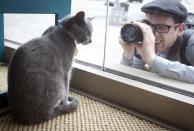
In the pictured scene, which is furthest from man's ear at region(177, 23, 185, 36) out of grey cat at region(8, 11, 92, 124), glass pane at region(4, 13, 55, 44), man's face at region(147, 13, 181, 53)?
glass pane at region(4, 13, 55, 44)

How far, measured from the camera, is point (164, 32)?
3.18 feet

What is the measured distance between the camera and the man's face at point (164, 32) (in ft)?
3.11

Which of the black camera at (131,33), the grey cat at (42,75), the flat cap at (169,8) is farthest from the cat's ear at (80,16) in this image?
the flat cap at (169,8)

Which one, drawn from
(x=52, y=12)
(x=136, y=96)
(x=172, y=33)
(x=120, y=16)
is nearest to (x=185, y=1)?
(x=172, y=33)

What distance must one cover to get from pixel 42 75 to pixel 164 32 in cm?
48

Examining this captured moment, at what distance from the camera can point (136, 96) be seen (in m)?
0.86

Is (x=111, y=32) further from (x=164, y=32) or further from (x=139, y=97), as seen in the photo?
(x=139, y=97)

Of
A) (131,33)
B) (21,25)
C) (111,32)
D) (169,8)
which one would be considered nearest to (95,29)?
(111,32)

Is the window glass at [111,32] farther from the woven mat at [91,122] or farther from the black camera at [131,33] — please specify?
the woven mat at [91,122]

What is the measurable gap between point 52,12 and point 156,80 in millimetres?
434

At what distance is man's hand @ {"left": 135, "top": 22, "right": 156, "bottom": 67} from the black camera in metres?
0.01

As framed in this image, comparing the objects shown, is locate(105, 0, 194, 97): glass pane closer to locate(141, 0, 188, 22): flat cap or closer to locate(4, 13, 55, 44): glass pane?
locate(141, 0, 188, 22): flat cap

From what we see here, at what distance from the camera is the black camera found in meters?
0.87

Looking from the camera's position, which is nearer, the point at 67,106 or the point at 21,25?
the point at 67,106
